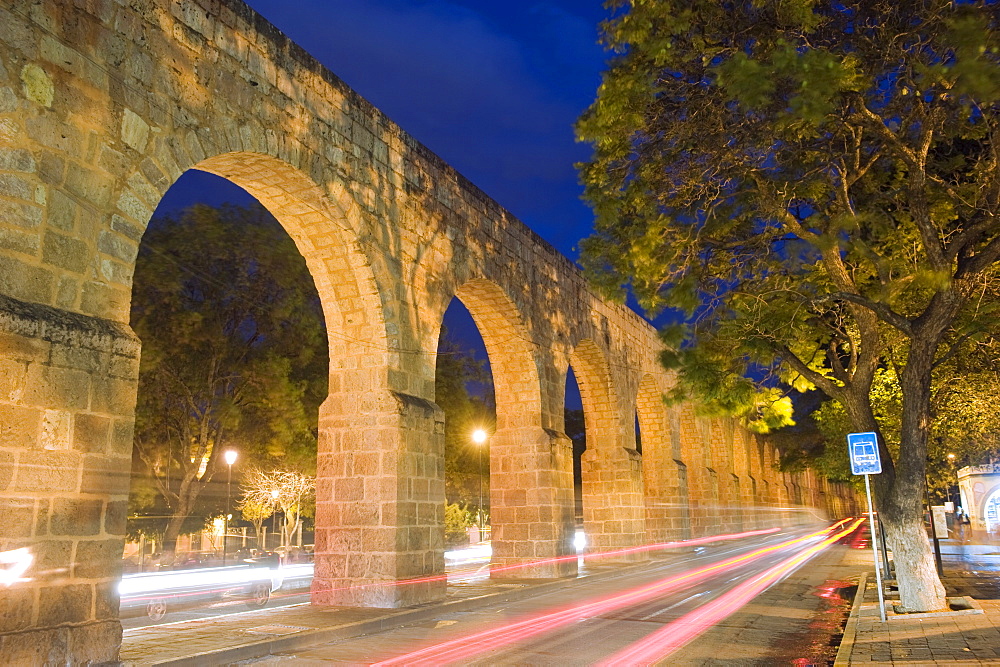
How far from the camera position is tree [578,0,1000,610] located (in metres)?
7.86

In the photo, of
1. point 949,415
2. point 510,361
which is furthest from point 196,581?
point 949,415

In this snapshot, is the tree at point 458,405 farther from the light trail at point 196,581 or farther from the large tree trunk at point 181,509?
the light trail at point 196,581

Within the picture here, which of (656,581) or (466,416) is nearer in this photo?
(656,581)

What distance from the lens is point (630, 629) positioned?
27.6ft

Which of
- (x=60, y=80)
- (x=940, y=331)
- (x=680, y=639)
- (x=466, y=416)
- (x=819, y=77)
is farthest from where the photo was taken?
(x=466, y=416)

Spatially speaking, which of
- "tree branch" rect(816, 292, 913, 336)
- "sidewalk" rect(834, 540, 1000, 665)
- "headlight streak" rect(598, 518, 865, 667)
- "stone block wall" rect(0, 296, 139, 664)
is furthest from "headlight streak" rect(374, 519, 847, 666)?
"tree branch" rect(816, 292, 913, 336)

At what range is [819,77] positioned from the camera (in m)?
7.01

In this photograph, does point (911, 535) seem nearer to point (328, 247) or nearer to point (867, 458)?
point (867, 458)

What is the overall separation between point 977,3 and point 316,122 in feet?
22.8

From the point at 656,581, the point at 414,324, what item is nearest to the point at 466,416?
the point at 656,581

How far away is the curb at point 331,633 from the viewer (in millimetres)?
6441

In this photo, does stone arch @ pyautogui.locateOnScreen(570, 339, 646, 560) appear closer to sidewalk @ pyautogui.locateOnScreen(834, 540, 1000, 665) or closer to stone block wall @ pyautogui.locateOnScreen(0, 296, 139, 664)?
sidewalk @ pyautogui.locateOnScreen(834, 540, 1000, 665)

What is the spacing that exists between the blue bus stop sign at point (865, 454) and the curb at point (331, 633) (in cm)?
514

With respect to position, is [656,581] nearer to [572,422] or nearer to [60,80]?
[60,80]
